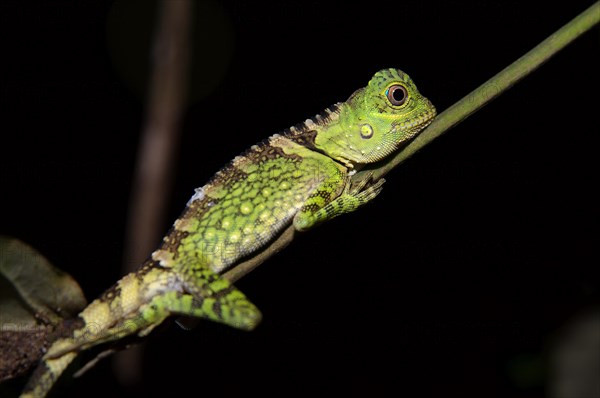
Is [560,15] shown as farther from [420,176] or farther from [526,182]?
[420,176]

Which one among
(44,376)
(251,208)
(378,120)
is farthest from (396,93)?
(44,376)

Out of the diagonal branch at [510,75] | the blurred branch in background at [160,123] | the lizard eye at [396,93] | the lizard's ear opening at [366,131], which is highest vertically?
the blurred branch in background at [160,123]

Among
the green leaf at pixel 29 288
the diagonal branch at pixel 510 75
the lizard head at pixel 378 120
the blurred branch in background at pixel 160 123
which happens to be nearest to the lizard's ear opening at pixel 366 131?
the lizard head at pixel 378 120

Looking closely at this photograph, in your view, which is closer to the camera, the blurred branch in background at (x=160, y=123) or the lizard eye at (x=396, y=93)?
the lizard eye at (x=396, y=93)

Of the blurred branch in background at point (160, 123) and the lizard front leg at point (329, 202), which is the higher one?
the blurred branch in background at point (160, 123)

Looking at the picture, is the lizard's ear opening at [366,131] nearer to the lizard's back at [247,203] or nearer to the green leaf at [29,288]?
the lizard's back at [247,203]

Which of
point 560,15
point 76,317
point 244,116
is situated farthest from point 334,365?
point 560,15

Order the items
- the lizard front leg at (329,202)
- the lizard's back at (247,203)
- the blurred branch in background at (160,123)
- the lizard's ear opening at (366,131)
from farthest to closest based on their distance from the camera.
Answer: the blurred branch in background at (160,123)
the lizard's ear opening at (366,131)
the lizard's back at (247,203)
the lizard front leg at (329,202)
